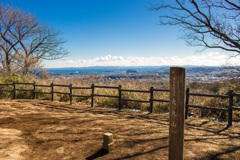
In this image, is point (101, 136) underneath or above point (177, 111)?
underneath

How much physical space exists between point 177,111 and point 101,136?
2.70 meters

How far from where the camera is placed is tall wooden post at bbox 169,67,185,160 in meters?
2.16

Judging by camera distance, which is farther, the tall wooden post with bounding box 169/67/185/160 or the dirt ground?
the dirt ground

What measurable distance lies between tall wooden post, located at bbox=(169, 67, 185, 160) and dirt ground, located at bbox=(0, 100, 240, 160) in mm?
1120

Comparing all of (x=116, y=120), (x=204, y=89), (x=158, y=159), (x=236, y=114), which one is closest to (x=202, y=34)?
(x=204, y=89)

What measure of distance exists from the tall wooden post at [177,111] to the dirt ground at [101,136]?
1.12 metres

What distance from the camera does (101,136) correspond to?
4.21 m

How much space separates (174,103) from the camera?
2.21 m

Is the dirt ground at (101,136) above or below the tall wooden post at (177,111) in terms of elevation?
below

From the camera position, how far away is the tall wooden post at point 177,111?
2158 millimetres

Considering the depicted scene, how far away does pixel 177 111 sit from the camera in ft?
7.20

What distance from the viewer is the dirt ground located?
3.30 meters

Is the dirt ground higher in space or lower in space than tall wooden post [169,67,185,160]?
lower

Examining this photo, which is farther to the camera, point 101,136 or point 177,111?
point 101,136
